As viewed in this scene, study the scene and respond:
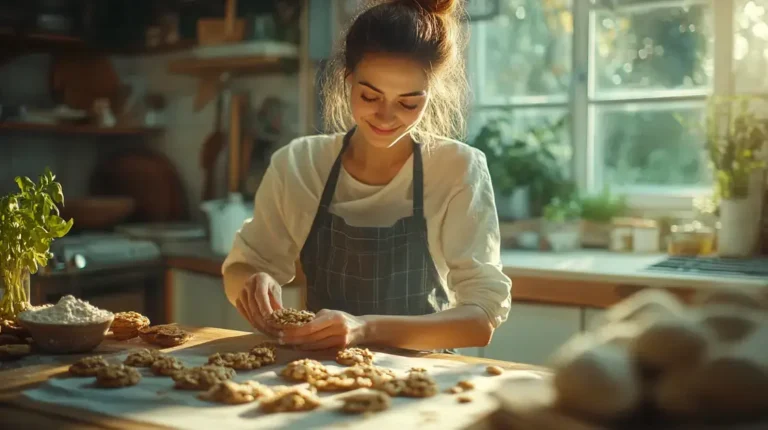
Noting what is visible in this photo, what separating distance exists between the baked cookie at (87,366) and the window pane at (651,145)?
2.32 m

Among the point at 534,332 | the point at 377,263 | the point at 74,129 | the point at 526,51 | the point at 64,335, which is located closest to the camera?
the point at 64,335

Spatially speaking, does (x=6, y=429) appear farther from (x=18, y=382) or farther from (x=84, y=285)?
(x=84, y=285)

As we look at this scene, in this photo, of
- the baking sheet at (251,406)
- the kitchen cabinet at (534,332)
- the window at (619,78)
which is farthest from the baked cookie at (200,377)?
the window at (619,78)

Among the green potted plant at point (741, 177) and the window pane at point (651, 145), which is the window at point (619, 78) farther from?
the green potted plant at point (741, 177)

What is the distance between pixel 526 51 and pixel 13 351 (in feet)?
8.14

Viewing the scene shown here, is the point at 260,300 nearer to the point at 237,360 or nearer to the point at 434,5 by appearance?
the point at 237,360

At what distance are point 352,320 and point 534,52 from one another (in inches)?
84.4

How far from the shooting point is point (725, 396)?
0.68 metres

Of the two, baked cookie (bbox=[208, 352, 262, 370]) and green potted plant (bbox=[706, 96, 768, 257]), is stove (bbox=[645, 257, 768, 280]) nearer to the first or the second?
green potted plant (bbox=[706, 96, 768, 257])

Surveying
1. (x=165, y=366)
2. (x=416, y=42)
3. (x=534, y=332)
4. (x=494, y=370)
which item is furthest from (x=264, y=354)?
(x=534, y=332)

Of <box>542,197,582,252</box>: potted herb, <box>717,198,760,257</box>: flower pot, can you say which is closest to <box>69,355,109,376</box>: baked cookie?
<box>542,197,582,252</box>: potted herb

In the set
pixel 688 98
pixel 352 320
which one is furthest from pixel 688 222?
pixel 352 320

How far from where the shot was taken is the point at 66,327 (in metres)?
1.35

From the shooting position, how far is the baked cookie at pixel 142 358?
1.27 m
